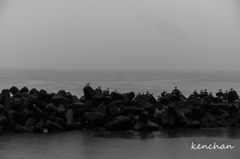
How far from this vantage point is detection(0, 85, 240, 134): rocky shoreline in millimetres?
14156

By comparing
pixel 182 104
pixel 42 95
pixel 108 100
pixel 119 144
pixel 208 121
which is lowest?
pixel 119 144

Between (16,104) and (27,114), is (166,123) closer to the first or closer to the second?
(27,114)

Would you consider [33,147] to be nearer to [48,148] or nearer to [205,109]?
[48,148]

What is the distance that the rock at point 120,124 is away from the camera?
46.5 ft

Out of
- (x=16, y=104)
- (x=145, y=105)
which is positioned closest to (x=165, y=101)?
(x=145, y=105)

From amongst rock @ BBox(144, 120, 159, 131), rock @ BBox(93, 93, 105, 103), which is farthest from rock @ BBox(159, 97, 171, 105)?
rock @ BBox(144, 120, 159, 131)

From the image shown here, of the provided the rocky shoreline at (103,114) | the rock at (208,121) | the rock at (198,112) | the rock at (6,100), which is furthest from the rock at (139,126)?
the rock at (6,100)

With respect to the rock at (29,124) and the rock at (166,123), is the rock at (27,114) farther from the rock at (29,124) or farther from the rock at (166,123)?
the rock at (166,123)

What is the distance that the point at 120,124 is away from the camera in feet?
46.6

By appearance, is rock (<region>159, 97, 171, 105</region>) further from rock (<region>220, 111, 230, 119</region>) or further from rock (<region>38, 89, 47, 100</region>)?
rock (<region>38, 89, 47, 100</region>)

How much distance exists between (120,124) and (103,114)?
0.95 metres

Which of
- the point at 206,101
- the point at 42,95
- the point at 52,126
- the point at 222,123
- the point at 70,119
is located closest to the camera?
the point at 52,126

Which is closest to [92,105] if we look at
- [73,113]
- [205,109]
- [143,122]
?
[73,113]

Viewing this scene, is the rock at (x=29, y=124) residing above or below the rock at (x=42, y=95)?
below
